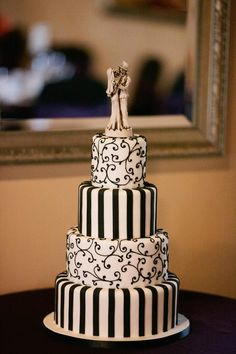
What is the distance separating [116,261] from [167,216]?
0.62 m

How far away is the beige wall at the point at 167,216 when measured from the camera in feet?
7.61

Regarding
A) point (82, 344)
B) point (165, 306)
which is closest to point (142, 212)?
point (165, 306)

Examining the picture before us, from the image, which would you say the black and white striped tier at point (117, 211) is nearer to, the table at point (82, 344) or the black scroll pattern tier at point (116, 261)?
the black scroll pattern tier at point (116, 261)

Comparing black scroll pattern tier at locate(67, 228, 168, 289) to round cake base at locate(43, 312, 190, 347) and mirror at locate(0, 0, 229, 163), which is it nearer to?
round cake base at locate(43, 312, 190, 347)

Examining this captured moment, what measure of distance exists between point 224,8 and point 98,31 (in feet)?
1.39

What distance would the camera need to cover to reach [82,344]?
1.84 meters

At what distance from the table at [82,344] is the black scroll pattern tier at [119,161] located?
39 centimetres

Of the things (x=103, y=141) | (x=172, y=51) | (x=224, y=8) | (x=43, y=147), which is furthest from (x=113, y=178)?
(x=224, y=8)

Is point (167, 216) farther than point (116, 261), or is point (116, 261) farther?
point (167, 216)

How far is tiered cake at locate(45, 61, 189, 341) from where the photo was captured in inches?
73.2

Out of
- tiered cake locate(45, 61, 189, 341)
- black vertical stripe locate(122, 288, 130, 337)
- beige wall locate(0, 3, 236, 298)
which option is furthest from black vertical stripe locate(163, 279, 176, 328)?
beige wall locate(0, 3, 236, 298)

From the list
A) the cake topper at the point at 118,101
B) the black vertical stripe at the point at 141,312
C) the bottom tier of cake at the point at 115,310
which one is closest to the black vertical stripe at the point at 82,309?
the bottom tier of cake at the point at 115,310

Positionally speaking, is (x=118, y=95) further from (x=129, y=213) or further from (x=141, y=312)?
(x=141, y=312)

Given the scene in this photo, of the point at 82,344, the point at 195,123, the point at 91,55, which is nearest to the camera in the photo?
the point at 82,344
